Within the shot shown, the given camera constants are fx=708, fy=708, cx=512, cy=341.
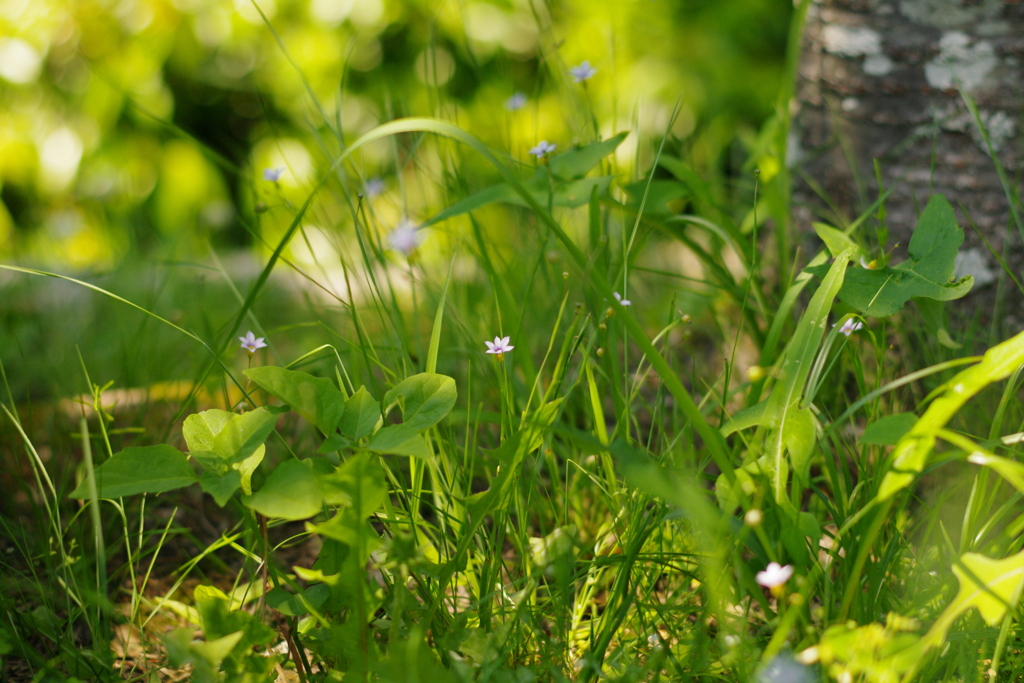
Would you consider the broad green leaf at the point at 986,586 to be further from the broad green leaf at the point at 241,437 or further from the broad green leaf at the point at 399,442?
the broad green leaf at the point at 241,437

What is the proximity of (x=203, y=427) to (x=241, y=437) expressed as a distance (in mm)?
47

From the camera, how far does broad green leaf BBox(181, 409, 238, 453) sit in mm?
638

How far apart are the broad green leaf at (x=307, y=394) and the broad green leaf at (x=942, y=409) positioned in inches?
18.6

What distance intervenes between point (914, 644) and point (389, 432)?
0.44 meters

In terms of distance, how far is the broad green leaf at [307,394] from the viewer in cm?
64

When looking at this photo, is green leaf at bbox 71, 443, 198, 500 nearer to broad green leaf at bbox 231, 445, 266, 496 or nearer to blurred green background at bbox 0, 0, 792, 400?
broad green leaf at bbox 231, 445, 266, 496

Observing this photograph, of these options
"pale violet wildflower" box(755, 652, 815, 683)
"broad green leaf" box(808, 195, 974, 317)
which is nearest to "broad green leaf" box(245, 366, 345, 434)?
"pale violet wildflower" box(755, 652, 815, 683)

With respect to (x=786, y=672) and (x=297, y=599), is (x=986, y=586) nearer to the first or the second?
(x=786, y=672)

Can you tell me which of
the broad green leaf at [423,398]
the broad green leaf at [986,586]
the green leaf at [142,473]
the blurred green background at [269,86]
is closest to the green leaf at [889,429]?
the broad green leaf at [986,586]

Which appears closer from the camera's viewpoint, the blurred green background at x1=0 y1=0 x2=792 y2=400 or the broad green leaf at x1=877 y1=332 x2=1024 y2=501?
the broad green leaf at x1=877 y1=332 x2=1024 y2=501

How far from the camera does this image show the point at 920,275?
0.77 meters

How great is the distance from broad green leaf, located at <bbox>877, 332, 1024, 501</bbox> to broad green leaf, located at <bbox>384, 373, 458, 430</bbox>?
376 mm

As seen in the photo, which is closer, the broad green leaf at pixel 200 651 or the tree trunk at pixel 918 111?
the broad green leaf at pixel 200 651

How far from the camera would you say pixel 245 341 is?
0.81 metres
